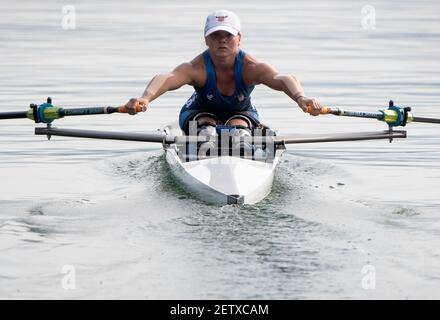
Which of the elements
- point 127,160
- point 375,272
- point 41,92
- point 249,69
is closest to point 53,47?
point 41,92

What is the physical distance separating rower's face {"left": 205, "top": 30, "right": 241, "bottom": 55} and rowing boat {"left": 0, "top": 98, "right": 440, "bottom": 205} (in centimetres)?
132

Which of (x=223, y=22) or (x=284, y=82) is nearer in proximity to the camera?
(x=223, y=22)

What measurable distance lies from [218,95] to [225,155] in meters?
2.04

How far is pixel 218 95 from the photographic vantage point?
16.2m

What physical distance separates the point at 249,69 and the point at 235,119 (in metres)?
0.81

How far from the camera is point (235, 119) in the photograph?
16.0m

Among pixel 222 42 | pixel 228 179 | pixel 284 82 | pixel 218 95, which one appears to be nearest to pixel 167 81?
pixel 218 95

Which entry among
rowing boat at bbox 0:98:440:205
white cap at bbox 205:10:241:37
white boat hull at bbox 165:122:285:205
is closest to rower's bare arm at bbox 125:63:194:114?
rowing boat at bbox 0:98:440:205

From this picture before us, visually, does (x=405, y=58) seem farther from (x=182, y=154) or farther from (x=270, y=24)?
(x=182, y=154)

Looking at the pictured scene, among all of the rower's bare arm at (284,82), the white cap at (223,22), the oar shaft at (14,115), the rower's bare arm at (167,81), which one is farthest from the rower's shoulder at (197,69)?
the oar shaft at (14,115)

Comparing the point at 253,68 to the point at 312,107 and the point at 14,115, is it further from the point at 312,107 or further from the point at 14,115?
the point at 14,115

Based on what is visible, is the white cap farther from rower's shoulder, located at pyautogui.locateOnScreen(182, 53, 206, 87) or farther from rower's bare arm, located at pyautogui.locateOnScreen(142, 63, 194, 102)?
rower's bare arm, located at pyautogui.locateOnScreen(142, 63, 194, 102)

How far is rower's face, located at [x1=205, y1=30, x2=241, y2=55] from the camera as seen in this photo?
15641 mm

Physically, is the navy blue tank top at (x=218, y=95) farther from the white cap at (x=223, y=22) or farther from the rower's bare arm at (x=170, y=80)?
the white cap at (x=223, y=22)
